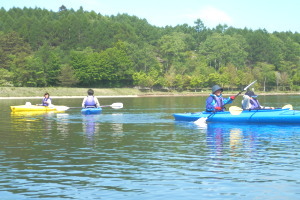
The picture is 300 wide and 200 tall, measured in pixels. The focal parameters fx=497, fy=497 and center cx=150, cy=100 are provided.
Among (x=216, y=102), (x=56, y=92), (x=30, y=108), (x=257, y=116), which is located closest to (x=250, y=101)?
(x=257, y=116)

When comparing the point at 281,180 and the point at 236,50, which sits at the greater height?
the point at 236,50

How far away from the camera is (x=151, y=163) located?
15891mm

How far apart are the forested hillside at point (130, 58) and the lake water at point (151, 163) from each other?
290ft

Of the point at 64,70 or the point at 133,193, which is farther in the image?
the point at 64,70

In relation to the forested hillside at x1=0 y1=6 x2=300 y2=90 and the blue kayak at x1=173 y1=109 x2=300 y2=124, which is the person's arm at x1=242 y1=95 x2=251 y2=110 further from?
the forested hillside at x1=0 y1=6 x2=300 y2=90

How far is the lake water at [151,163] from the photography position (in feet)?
39.8

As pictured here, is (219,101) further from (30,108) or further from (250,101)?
(30,108)

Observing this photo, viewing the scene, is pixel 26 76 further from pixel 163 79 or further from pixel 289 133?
pixel 289 133

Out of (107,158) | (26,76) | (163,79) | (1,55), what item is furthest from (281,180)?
(1,55)

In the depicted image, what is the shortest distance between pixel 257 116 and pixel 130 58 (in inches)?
4544

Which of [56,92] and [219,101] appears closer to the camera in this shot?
[219,101]

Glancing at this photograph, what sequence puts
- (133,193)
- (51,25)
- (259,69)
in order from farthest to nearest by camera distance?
(51,25), (259,69), (133,193)

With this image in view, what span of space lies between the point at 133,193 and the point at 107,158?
16.5 feet

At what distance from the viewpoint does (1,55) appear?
5197 inches
